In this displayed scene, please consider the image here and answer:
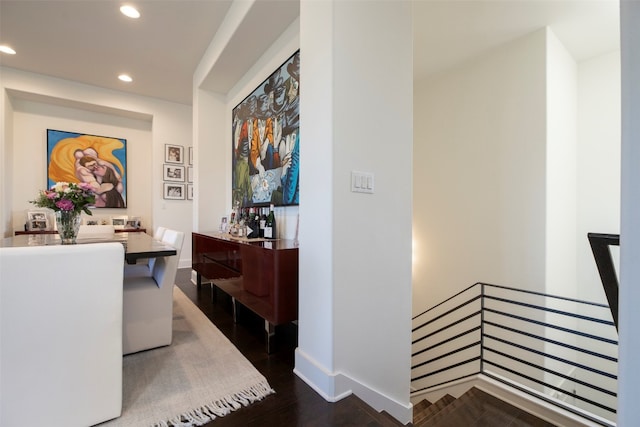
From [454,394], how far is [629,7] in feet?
11.9

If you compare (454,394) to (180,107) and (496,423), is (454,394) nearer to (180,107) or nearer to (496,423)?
(496,423)

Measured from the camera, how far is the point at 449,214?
11.8 feet

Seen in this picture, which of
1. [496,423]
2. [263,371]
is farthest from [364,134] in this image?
[496,423]

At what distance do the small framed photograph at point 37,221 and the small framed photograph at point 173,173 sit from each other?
1.75 m

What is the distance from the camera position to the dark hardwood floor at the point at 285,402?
4.17 ft

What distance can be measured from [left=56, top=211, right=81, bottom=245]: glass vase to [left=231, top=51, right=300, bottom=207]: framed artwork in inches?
59.1

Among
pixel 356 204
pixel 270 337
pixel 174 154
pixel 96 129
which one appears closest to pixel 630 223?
pixel 356 204

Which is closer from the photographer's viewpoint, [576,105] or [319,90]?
[319,90]

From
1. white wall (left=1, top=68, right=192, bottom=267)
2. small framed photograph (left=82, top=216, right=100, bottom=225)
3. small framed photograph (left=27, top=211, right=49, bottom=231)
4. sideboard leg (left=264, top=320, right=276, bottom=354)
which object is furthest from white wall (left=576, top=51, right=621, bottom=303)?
small framed photograph (left=27, top=211, right=49, bottom=231)

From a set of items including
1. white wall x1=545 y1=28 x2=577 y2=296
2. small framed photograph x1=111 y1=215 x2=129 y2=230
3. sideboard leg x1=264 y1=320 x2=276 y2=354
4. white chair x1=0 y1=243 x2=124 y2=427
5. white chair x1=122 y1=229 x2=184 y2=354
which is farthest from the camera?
small framed photograph x1=111 y1=215 x2=129 y2=230

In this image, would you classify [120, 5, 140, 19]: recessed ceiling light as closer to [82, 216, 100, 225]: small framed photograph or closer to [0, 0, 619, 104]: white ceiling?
[0, 0, 619, 104]: white ceiling

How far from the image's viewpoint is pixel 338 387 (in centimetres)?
145

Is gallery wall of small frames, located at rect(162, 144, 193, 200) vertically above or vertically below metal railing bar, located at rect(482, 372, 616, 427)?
above

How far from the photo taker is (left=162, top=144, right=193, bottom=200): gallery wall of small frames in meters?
4.86
